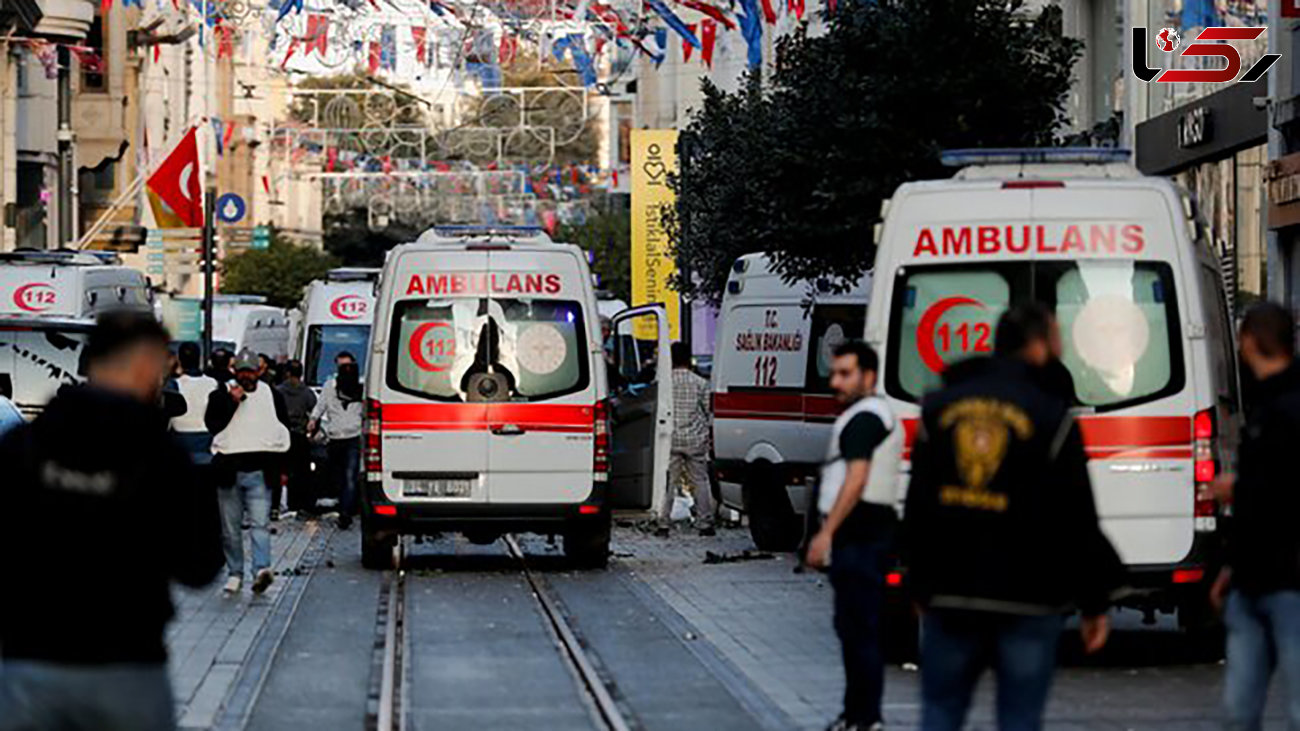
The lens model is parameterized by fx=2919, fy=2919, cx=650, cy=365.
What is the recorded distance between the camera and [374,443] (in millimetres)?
23406

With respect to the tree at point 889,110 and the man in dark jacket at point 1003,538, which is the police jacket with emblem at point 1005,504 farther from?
the tree at point 889,110

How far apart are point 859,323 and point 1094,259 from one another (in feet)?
32.4

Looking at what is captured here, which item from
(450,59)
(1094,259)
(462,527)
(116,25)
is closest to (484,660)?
(1094,259)

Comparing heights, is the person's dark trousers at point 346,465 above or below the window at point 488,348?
below

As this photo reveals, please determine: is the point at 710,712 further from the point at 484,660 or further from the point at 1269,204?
the point at 1269,204

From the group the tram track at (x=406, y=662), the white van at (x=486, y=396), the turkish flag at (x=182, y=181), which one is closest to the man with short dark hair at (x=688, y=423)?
the white van at (x=486, y=396)

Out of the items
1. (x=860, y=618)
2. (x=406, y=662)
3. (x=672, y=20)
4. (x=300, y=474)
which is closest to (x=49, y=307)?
(x=300, y=474)

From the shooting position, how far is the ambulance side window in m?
25.2

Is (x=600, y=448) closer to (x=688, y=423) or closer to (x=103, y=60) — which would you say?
(x=688, y=423)

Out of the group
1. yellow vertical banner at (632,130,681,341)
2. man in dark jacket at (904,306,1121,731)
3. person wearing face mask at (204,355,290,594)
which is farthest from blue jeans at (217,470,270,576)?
yellow vertical banner at (632,130,681,341)

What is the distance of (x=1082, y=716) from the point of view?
13.5 meters

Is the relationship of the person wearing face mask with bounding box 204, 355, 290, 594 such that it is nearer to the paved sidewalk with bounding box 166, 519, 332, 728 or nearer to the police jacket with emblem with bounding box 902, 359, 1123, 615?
the paved sidewalk with bounding box 166, 519, 332, 728

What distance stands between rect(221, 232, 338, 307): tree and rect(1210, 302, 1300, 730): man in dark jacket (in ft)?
304

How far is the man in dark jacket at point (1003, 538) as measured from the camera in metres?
8.80
